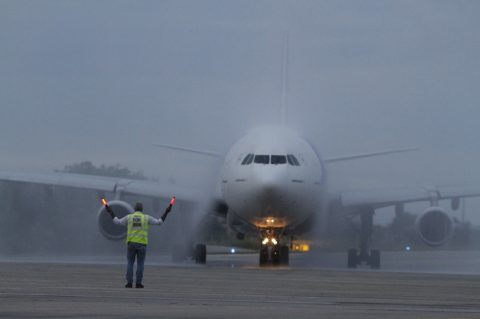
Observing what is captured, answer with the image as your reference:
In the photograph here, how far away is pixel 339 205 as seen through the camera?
4231 centimetres

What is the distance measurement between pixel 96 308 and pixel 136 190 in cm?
2754

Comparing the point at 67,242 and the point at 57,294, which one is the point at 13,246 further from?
the point at 57,294

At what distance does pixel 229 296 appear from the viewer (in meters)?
19.7

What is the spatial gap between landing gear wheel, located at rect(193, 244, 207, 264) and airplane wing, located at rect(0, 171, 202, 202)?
1.97 metres

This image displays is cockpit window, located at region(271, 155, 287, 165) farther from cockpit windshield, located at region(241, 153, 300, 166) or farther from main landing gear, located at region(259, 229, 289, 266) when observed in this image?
main landing gear, located at region(259, 229, 289, 266)

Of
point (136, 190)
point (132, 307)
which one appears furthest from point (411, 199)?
point (132, 307)

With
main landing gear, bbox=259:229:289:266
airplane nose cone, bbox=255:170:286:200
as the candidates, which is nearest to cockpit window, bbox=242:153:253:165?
airplane nose cone, bbox=255:170:286:200

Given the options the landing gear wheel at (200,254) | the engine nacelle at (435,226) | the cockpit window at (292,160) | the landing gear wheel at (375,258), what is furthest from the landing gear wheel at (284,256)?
the engine nacelle at (435,226)

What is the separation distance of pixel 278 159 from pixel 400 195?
824 cm

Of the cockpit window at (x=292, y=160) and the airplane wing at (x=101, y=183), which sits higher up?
the airplane wing at (x=101, y=183)

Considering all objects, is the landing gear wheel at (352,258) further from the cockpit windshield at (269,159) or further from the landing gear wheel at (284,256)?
the cockpit windshield at (269,159)

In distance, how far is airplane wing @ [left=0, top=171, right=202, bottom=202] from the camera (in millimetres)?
43562

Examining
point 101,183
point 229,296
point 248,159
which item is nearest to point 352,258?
point 248,159

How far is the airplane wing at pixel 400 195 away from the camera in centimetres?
4231
